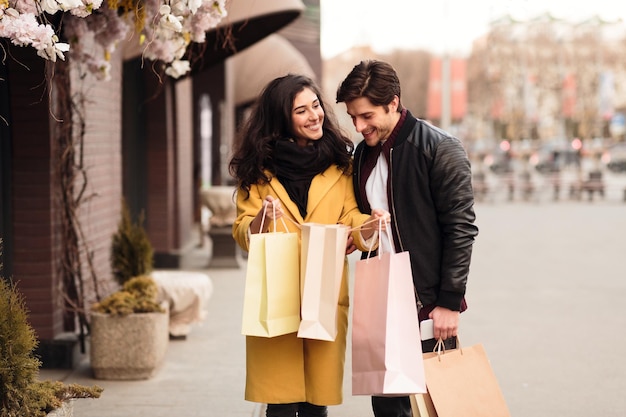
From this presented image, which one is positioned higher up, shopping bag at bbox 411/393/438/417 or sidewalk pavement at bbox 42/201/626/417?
shopping bag at bbox 411/393/438/417

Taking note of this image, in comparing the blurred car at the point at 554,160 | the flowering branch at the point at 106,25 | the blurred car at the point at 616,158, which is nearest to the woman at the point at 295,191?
the flowering branch at the point at 106,25

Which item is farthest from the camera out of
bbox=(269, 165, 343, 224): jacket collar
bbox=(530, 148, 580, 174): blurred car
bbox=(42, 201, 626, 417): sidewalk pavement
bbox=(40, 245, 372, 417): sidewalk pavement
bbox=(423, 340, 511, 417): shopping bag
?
bbox=(530, 148, 580, 174): blurred car

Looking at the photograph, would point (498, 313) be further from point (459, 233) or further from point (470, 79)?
point (470, 79)

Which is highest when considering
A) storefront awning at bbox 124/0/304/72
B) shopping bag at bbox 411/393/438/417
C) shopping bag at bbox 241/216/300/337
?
storefront awning at bbox 124/0/304/72

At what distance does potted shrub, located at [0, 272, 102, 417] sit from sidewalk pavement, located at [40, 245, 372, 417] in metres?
2.25

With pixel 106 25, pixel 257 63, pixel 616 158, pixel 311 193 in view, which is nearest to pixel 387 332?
pixel 311 193

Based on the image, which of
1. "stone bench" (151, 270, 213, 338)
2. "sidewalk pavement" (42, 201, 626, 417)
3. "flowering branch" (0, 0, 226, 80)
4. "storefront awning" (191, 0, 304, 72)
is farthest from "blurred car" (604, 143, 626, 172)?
"flowering branch" (0, 0, 226, 80)

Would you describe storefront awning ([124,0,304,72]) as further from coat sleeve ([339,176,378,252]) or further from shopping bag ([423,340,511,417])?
shopping bag ([423,340,511,417])

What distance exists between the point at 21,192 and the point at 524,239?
13676mm

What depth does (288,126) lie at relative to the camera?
4.34 metres

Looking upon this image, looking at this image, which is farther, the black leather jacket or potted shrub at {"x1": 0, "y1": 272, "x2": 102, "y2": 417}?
the black leather jacket

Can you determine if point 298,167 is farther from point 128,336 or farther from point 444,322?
point 128,336

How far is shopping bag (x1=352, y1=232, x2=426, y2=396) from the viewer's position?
3854 millimetres

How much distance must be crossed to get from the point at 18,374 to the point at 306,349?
1.21m
